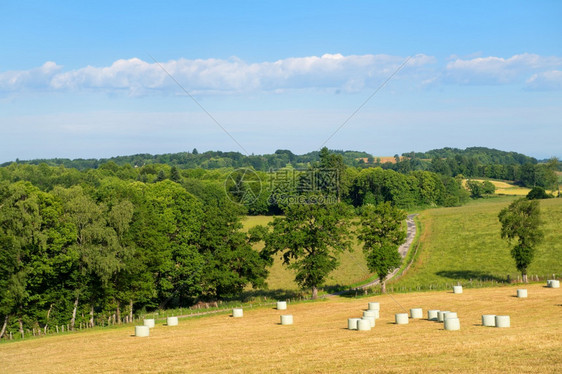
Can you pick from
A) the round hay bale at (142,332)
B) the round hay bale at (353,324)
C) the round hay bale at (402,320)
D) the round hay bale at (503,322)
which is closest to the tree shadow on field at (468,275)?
the round hay bale at (402,320)

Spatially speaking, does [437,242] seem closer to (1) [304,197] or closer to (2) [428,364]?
(1) [304,197]

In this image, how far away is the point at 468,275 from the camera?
80.9m

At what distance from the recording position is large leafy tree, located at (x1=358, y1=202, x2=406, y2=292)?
70125 mm

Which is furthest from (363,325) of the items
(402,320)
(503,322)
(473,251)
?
(473,251)

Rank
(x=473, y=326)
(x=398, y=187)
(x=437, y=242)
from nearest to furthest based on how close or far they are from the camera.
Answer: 1. (x=473, y=326)
2. (x=437, y=242)
3. (x=398, y=187)

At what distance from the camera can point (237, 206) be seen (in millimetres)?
75000

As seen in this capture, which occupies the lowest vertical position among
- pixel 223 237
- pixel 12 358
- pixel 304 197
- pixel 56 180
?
pixel 12 358

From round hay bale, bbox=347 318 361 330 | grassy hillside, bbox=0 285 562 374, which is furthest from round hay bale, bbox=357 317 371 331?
grassy hillside, bbox=0 285 562 374

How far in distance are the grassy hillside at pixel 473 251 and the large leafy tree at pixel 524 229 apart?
5.02 metres

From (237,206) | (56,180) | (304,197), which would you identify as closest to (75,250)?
(237,206)

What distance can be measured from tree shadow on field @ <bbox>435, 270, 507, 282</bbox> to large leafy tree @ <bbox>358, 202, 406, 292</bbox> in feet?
42.1

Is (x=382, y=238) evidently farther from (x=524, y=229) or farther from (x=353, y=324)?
(x=353, y=324)

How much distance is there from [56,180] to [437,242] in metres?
101

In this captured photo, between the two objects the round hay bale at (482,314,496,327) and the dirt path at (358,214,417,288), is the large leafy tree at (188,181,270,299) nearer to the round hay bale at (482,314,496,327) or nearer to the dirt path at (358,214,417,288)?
the dirt path at (358,214,417,288)
